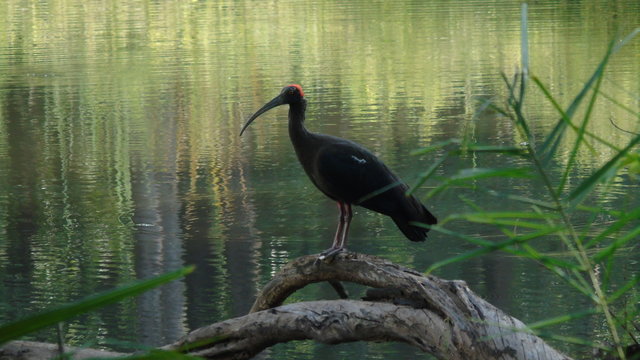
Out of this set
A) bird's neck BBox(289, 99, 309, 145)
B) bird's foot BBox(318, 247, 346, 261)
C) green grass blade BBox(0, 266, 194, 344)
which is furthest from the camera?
bird's neck BBox(289, 99, 309, 145)

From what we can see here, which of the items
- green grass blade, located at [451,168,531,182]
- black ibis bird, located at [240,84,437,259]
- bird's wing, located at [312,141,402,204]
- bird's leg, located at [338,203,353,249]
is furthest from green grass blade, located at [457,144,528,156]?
bird's wing, located at [312,141,402,204]

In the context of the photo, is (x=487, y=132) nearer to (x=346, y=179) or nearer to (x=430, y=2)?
(x=346, y=179)

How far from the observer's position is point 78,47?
881 inches

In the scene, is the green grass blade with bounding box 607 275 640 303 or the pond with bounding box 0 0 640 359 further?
the pond with bounding box 0 0 640 359

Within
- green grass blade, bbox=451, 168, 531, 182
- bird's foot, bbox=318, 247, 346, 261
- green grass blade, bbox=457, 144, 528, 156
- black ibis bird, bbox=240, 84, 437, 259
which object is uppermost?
green grass blade, bbox=457, 144, 528, 156

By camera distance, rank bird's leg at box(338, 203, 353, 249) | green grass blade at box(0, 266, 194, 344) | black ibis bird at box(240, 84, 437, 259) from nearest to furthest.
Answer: green grass blade at box(0, 266, 194, 344) < bird's leg at box(338, 203, 353, 249) < black ibis bird at box(240, 84, 437, 259)

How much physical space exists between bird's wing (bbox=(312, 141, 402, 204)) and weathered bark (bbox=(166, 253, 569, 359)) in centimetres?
49

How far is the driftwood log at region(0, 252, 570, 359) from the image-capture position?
3.59m

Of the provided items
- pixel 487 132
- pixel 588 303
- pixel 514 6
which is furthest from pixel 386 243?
pixel 514 6

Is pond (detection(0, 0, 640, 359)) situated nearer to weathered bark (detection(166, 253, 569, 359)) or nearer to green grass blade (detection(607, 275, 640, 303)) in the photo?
green grass blade (detection(607, 275, 640, 303))

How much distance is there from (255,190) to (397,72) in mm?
7518

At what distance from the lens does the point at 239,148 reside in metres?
12.2

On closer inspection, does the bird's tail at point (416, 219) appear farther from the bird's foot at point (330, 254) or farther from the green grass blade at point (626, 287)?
the green grass blade at point (626, 287)

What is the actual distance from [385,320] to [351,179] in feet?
3.11
